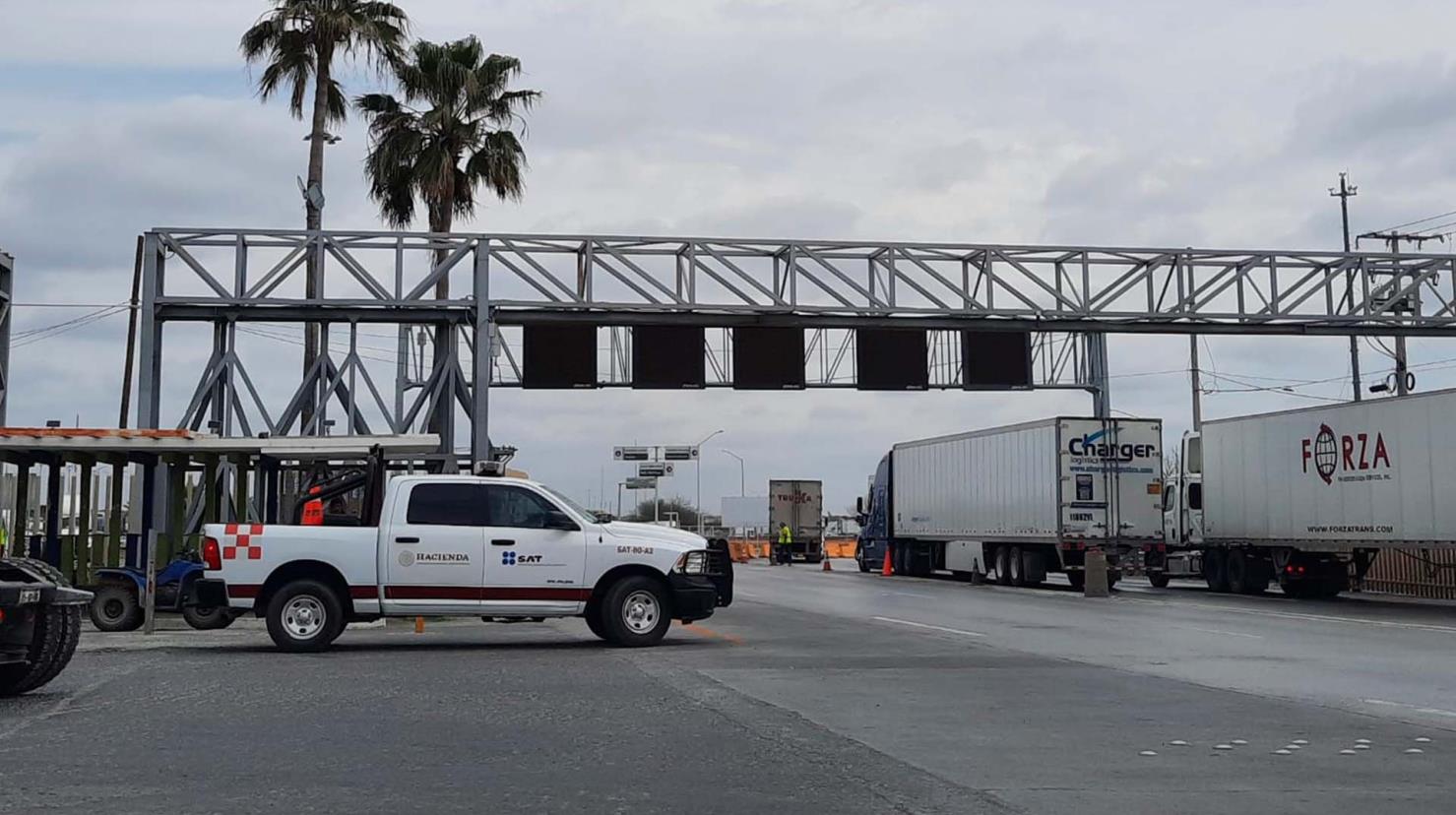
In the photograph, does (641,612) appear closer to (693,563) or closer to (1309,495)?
(693,563)

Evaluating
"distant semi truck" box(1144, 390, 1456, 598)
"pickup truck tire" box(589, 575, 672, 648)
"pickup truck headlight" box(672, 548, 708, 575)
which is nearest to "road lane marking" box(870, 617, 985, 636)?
"pickup truck headlight" box(672, 548, 708, 575)

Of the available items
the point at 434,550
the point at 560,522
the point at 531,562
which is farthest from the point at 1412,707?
the point at 434,550

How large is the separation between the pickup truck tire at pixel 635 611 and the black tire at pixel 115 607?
7193 millimetres

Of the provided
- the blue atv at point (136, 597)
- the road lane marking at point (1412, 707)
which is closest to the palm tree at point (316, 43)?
the blue atv at point (136, 597)

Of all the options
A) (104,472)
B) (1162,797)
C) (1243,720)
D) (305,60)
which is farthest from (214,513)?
(1162,797)

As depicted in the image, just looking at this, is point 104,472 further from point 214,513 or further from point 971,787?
point 971,787

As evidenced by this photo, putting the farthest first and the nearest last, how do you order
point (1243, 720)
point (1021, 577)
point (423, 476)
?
point (1021, 577) < point (423, 476) < point (1243, 720)

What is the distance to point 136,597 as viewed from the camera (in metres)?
21.3

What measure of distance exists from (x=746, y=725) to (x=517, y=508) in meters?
7.48

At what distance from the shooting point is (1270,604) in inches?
1181

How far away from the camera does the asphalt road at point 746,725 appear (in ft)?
27.3

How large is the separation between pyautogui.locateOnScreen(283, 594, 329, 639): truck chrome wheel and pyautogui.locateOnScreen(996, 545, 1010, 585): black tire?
2441 centimetres

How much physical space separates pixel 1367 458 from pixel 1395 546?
1687 mm

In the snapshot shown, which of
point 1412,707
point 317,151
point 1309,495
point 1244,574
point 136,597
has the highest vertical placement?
point 317,151
